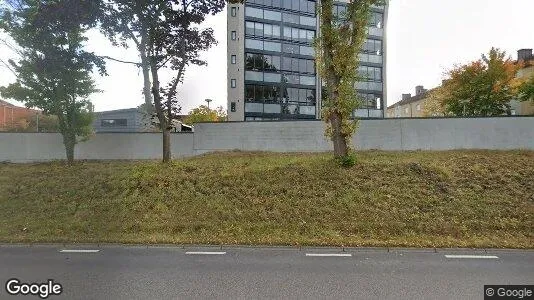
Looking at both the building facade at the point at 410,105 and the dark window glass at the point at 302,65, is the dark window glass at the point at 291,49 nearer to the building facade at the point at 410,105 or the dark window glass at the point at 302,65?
the dark window glass at the point at 302,65

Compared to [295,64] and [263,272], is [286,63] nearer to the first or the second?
[295,64]

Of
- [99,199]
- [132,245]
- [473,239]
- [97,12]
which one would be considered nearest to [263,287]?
[132,245]

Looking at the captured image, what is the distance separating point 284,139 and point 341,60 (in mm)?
7125

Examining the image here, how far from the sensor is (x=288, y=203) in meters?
9.96

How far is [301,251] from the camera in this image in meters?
7.33

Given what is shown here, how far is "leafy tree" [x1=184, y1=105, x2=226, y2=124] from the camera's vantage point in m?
41.1

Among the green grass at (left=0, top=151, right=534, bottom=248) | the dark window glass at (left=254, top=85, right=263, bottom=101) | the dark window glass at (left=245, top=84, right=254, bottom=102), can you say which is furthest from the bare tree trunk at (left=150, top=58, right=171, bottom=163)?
the dark window glass at (left=254, top=85, right=263, bottom=101)

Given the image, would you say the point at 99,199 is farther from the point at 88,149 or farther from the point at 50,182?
the point at 88,149

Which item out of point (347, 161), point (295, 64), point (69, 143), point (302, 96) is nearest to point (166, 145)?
point (69, 143)

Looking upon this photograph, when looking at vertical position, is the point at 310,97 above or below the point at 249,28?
below

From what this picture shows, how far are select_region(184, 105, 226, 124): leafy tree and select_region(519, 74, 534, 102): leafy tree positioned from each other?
28.7 metres

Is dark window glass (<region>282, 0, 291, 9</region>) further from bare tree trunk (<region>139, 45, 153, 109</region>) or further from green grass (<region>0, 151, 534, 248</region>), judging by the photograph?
green grass (<region>0, 151, 534, 248</region>)

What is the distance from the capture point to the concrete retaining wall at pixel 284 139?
54.4ft

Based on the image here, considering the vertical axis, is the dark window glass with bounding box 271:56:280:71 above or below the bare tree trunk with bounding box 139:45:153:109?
above
